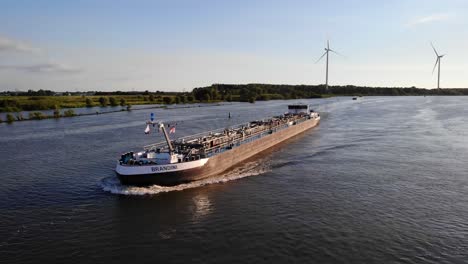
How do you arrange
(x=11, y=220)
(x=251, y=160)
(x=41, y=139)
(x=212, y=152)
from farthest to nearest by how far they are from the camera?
(x=41, y=139), (x=251, y=160), (x=212, y=152), (x=11, y=220)

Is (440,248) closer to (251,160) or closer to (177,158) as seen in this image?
(177,158)

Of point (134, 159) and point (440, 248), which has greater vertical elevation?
point (134, 159)

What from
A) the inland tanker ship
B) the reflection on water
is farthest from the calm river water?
the inland tanker ship

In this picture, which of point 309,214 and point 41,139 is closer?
point 309,214

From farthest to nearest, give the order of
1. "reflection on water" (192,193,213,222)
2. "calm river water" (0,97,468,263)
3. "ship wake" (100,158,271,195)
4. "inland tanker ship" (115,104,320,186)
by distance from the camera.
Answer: "inland tanker ship" (115,104,320,186)
"ship wake" (100,158,271,195)
"reflection on water" (192,193,213,222)
"calm river water" (0,97,468,263)

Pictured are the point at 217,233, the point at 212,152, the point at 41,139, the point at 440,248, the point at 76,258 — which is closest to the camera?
the point at 76,258

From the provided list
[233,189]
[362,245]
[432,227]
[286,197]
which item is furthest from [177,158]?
[432,227]

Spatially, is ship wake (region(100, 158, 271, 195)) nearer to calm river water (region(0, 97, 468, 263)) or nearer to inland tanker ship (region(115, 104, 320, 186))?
calm river water (region(0, 97, 468, 263))
